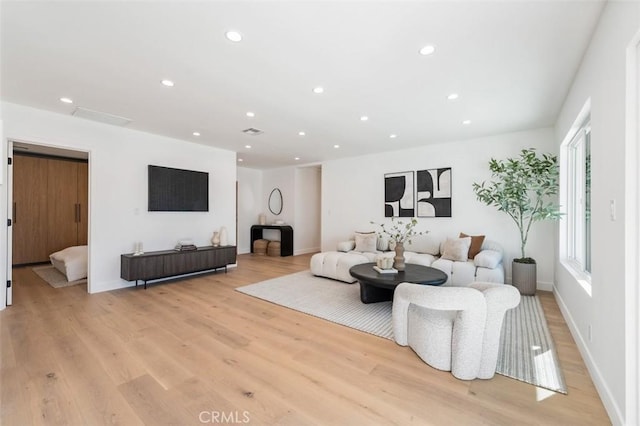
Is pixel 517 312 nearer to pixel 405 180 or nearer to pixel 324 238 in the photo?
pixel 405 180

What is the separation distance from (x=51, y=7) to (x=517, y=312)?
5.19 metres

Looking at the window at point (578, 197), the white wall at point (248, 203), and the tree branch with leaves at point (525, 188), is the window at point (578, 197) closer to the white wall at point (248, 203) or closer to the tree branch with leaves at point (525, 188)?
the tree branch with leaves at point (525, 188)

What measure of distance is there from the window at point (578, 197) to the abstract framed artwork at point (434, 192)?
1.83 metres

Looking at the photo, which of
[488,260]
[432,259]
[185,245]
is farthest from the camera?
[185,245]

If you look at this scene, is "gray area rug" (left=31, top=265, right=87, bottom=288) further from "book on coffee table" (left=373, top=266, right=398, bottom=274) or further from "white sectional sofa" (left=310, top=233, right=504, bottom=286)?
"book on coffee table" (left=373, top=266, right=398, bottom=274)

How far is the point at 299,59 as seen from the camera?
243 cm

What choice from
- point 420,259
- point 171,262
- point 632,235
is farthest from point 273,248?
point 632,235

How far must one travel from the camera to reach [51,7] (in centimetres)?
184

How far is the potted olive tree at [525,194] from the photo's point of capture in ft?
13.2

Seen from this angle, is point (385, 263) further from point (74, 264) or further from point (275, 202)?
point (275, 202)

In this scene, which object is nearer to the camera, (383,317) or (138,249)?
(383,317)

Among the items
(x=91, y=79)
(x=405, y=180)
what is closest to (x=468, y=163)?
(x=405, y=180)

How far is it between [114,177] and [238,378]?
13.1 feet

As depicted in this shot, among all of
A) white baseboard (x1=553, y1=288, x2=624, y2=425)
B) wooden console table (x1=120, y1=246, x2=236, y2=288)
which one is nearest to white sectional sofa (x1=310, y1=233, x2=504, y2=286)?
white baseboard (x1=553, y1=288, x2=624, y2=425)
